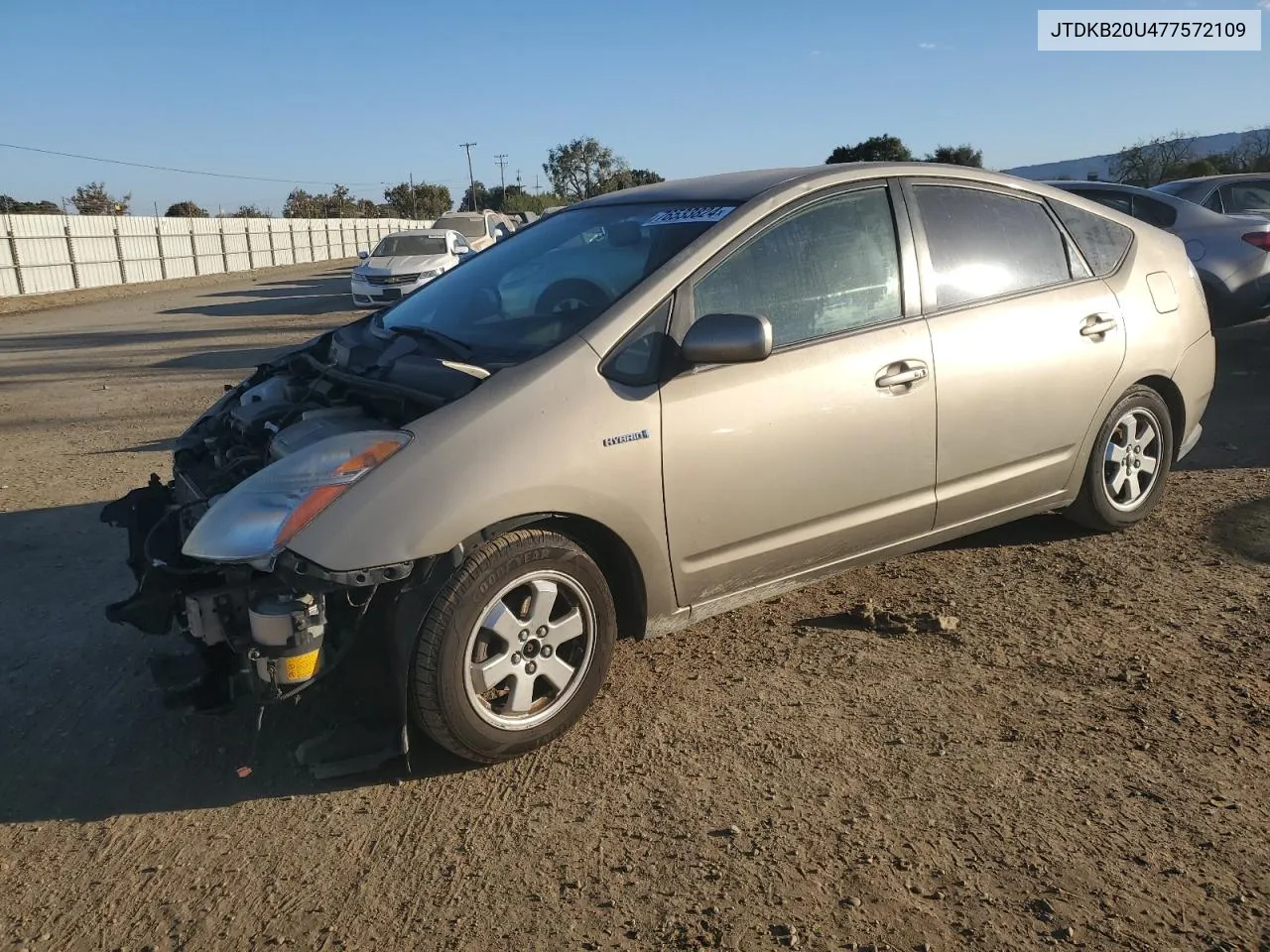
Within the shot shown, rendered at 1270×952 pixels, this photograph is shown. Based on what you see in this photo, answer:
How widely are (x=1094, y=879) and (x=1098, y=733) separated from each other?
2.61 ft

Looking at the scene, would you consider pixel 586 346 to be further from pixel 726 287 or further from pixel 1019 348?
pixel 1019 348

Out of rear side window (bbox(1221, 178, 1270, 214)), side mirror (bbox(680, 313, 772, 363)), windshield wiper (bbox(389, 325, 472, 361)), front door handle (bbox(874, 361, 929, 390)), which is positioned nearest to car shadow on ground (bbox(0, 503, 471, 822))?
windshield wiper (bbox(389, 325, 472, 361))

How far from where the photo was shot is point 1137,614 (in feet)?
13.6

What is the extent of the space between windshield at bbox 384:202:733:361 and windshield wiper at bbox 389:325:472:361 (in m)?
0.03

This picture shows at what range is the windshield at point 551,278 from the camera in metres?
3.57

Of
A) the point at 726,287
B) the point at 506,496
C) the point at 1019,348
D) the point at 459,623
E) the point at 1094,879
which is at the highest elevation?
the point at 726,287

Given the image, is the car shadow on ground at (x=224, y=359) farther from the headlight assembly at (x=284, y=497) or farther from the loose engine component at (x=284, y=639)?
the loose engine component at (x=284, y=639)

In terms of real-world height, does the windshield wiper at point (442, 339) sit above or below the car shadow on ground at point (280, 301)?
below

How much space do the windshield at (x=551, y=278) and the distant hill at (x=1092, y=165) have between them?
32897mm

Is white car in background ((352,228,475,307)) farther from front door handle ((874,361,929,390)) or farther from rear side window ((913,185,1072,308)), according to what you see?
front door handle ((874,361,929,390))

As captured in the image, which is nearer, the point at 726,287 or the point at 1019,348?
the point at 726,287

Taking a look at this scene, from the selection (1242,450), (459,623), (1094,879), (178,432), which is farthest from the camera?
(178,432)

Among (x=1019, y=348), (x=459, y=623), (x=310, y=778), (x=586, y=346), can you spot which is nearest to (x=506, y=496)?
(x=459, y=623)

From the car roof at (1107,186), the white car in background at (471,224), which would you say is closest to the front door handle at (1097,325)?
the car roof at (1107,186)
